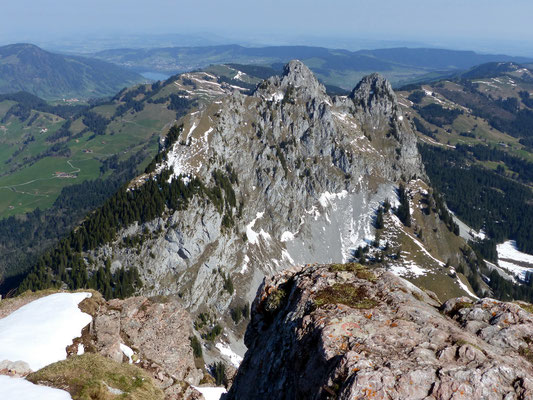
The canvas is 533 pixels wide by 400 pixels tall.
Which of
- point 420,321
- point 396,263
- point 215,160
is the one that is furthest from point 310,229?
point 420,321

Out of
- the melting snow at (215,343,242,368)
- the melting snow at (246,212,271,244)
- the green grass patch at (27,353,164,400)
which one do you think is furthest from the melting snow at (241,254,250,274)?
the green grass patch at (27,353,164,400)

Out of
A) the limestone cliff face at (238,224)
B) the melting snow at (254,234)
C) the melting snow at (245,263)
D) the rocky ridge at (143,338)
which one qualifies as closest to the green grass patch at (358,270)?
the rocky ridge at (143,338)

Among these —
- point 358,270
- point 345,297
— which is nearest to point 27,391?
point 345,297

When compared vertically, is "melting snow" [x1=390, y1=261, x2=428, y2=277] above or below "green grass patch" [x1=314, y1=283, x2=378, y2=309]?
below

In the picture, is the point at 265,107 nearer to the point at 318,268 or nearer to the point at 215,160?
the point at 215,160

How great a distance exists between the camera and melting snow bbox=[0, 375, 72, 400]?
24.4m

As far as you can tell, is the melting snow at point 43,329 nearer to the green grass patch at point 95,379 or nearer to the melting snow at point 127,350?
the green grass patch at point 95,379

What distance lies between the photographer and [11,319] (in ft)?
128

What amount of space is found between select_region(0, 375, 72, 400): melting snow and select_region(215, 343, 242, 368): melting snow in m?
97.3

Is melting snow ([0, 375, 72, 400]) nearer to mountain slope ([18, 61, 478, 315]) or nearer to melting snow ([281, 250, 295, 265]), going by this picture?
mountain slope ([18, 61, 478, 315])

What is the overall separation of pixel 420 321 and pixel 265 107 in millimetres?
192203

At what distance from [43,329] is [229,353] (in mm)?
92049

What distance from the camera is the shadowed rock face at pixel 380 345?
1231 centimetres

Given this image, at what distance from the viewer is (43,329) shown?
36969 mm
